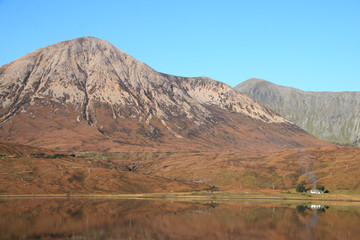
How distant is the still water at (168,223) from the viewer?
58812mm

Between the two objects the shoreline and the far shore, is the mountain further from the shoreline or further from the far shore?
the far shore

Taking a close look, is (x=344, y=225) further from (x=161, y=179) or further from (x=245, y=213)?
(x=161, y=179)

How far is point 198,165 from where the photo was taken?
7416 inches

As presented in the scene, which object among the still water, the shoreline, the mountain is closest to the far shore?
the shoreline

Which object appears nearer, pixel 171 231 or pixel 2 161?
pixel 171 231

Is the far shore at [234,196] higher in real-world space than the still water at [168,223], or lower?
lower

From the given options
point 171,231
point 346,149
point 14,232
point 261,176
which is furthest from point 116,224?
point 346,149

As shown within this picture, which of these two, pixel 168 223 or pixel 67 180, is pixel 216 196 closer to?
pixel 67 180

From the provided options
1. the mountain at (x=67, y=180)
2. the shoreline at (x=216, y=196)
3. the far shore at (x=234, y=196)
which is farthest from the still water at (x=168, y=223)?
the mountain at (x=67, y=180)

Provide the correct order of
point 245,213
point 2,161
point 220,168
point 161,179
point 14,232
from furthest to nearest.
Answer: point 220,168, point 161,179, point 2,161, point 245,213, point 14,232

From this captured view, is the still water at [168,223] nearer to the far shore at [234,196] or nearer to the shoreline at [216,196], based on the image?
the shoreline at [216,196]

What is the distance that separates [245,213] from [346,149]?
124928mm

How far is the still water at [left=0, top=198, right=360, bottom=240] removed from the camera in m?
58.8

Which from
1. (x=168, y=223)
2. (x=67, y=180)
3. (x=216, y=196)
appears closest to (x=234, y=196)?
(x=216, y=196)
